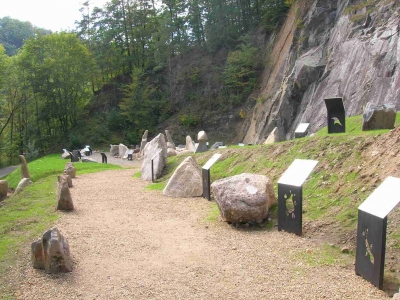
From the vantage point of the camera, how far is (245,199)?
7914mm

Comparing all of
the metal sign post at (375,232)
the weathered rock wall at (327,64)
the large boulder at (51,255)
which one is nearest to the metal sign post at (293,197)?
the metal sign post at (375,232)

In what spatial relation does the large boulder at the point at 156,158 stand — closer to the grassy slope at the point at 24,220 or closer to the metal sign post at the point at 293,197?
the grassy slope at the point at 24,220

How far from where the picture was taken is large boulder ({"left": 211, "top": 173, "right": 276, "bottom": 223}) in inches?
310

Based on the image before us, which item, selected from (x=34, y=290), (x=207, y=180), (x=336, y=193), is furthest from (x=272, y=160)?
(x=34, y=290)

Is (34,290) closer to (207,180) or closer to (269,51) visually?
(207,180)

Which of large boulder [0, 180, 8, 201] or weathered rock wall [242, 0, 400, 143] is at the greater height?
weathered rock wall [242, 0, 400, 143]

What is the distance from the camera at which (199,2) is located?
4041 cm

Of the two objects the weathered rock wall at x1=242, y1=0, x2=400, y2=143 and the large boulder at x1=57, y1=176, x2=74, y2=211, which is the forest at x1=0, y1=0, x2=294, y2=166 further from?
the large boulder at x1=57, y1=176, x2=74, y2=211

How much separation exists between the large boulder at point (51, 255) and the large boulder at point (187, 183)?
6038 millimetres

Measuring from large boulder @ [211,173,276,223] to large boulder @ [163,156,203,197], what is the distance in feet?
11.2

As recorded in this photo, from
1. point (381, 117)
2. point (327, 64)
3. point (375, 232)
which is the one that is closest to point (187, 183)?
point (381, 117)

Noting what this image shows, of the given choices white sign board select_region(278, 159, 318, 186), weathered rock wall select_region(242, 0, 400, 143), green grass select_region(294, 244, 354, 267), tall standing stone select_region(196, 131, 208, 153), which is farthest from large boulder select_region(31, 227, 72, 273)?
tall standing stone select_region(196, 131, 208, 153)

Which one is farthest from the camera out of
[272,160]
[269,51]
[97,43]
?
[97,43]

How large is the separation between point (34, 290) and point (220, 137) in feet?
104
